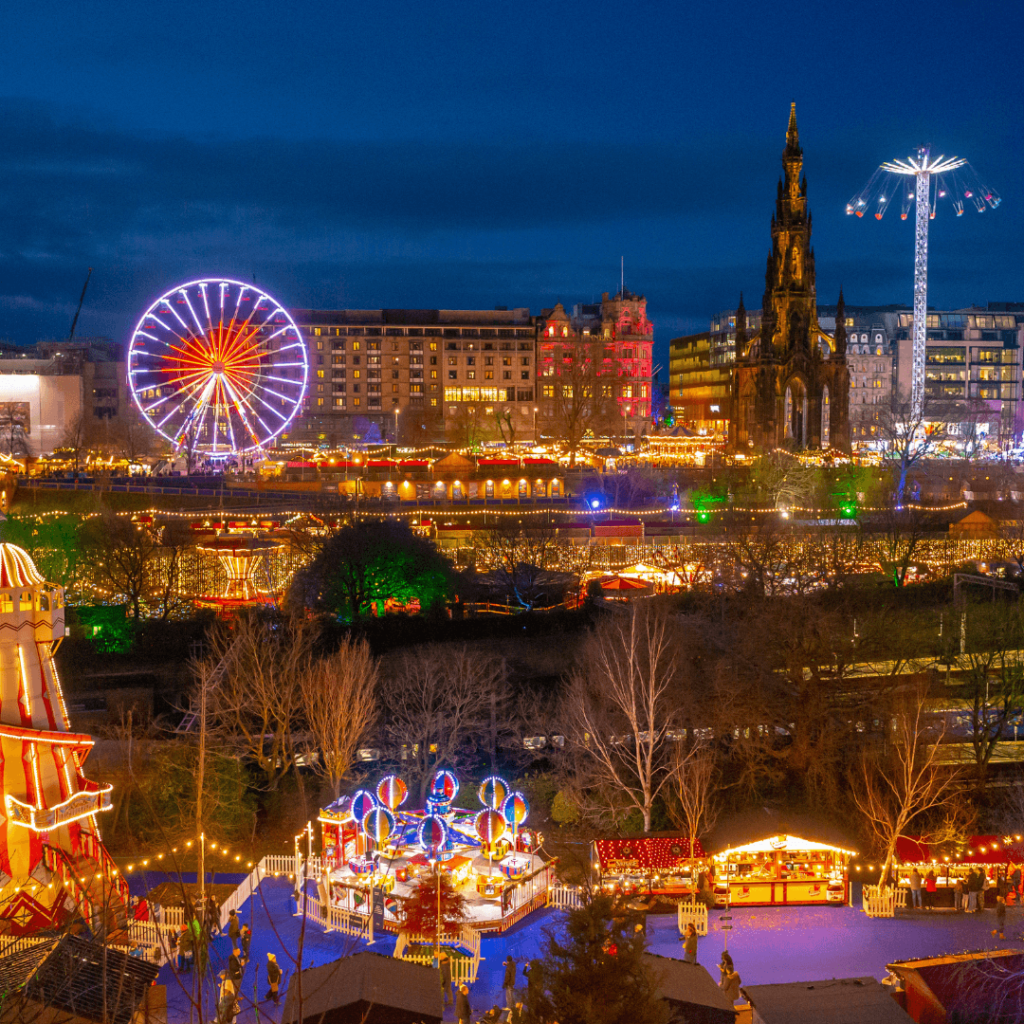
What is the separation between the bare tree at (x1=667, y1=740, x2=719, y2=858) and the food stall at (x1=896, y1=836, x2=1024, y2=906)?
3.39m

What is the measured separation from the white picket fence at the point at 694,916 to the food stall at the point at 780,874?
51.2 inches

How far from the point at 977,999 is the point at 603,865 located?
249 inches

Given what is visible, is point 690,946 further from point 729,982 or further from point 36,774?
point 36,774

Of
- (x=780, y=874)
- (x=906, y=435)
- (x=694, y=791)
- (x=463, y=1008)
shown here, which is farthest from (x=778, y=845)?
(x=906, y=435)

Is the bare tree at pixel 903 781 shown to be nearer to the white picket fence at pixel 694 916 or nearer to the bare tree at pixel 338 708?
the white picket fence at pixel 694 916

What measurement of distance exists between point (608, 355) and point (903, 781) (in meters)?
79.9

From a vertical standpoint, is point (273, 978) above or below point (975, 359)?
below

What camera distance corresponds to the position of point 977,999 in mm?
13773

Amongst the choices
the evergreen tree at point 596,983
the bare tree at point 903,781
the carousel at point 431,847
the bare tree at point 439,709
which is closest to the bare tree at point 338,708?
the bare tree at point 439,709

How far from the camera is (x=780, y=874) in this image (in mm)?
18328

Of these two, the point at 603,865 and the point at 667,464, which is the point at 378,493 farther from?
the point at 603,865

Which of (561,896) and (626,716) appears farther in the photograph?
(626,716)

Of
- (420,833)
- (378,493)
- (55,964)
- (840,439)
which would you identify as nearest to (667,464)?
(840,439)

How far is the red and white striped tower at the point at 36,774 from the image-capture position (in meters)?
13.5
